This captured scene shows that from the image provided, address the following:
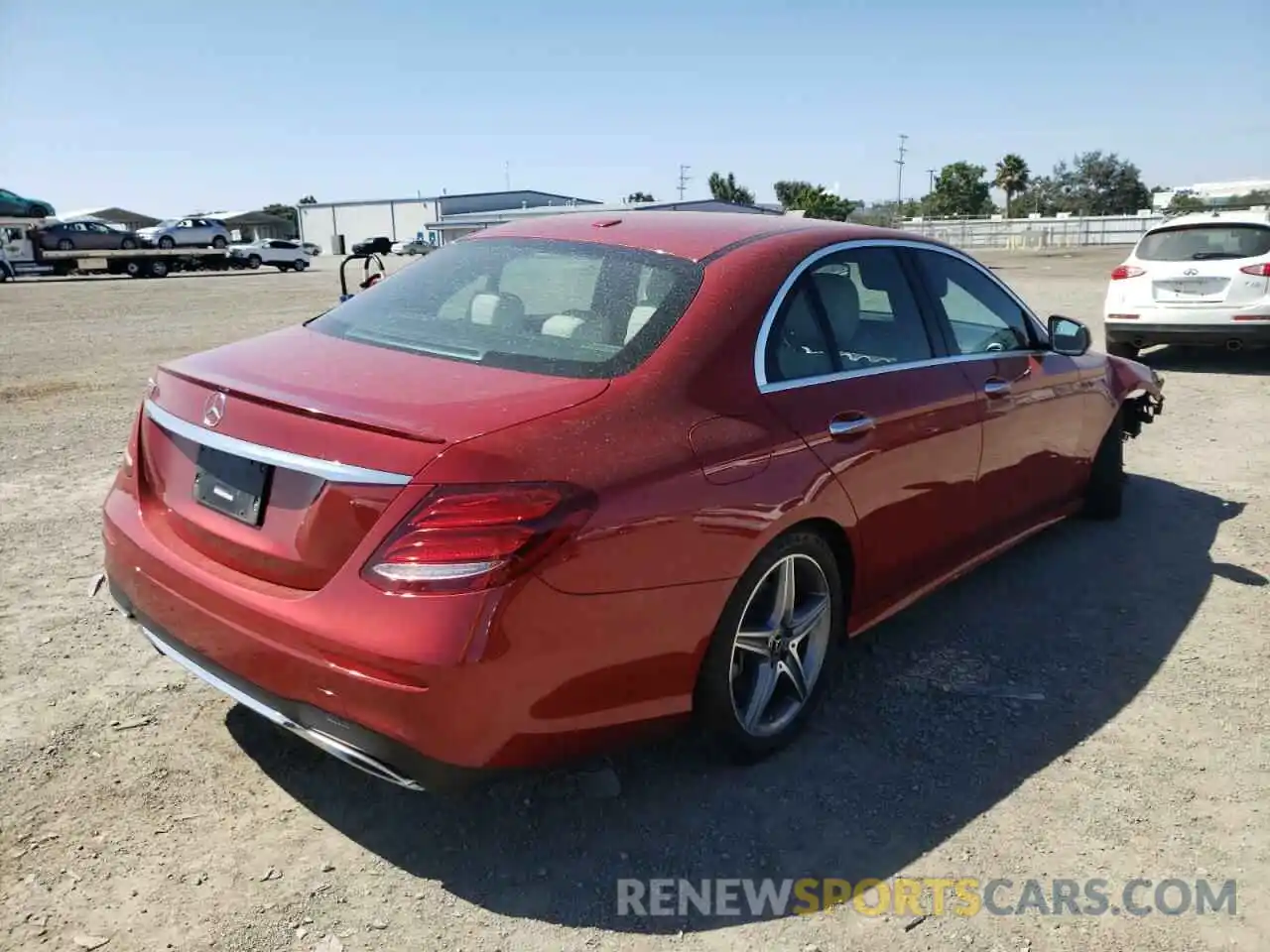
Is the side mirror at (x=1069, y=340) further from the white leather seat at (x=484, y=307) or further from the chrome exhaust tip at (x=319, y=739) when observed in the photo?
the chrome exhaust tip at (x=319, y=739)

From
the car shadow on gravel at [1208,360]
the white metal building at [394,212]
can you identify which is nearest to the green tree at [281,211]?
the white metal building at [394,212]

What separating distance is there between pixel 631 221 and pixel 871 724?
6.51 ft

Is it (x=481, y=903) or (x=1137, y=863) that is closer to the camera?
(x=481, y=903)

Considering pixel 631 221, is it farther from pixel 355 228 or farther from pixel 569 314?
pixel 355 228

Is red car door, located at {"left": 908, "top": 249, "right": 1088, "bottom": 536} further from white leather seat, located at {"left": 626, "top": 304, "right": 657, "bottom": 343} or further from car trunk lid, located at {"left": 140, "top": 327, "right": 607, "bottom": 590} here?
car trunk lid, located at {"left": 140, "top": 327, "right": 607, "bottom": 590}

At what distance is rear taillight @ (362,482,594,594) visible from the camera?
236 cm

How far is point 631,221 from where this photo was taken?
376 centimetres

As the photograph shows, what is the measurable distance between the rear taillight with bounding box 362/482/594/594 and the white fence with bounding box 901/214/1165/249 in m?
54.6

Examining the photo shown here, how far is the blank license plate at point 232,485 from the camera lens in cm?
265

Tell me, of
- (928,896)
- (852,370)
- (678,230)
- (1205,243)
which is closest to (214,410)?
(678,230)

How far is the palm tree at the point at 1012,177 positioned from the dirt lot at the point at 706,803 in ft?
311

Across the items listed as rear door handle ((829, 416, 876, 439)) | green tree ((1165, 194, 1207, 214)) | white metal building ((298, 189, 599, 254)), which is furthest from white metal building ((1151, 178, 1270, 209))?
rear door handle ((829, 416, 876, 439))

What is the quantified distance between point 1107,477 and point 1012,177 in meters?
94.7

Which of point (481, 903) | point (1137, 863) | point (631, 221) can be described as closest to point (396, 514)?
point (481, 903)
